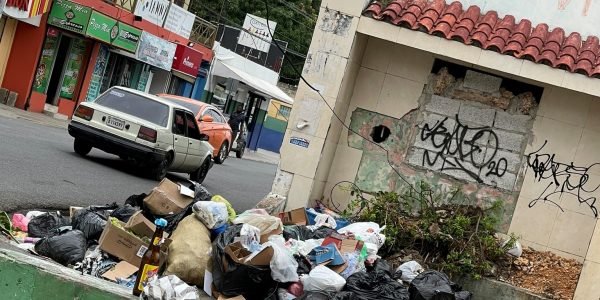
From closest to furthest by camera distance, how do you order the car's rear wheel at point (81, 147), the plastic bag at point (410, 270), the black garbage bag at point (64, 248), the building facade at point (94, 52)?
1. the black garbage bag at point (64, 248)
2. the plastic bag at point (410, 270)
3. the car's rear wheel at point (81, 147)
4. the building facade at point (94, 52)

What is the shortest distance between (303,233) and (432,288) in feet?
6.22

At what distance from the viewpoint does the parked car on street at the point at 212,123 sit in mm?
21016

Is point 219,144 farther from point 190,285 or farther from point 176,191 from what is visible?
point 190,285

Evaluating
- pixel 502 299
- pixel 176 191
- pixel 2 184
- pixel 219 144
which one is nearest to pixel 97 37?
pixel 219 144

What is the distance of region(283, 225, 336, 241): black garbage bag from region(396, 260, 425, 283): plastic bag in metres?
0.95

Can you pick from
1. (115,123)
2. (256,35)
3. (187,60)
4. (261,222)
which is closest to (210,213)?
(261,222)

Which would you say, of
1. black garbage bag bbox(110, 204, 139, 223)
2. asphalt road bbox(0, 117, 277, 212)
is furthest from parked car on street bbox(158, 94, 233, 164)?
black garbage bag bbox(110, 204, 139, 223)

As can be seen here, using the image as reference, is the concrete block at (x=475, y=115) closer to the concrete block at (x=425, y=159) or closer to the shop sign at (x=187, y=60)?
the concrete block at (x=425, y=159)

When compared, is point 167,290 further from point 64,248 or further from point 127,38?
point 127,38

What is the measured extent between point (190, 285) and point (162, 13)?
2447cm

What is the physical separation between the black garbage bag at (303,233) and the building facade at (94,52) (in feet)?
54.4

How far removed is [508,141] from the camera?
34.2 ft

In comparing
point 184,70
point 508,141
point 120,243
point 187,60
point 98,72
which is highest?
point 187,60

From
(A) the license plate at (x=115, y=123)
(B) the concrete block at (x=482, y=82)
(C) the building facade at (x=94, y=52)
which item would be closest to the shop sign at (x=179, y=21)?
(C) the building facade at (x=94, y=52)
